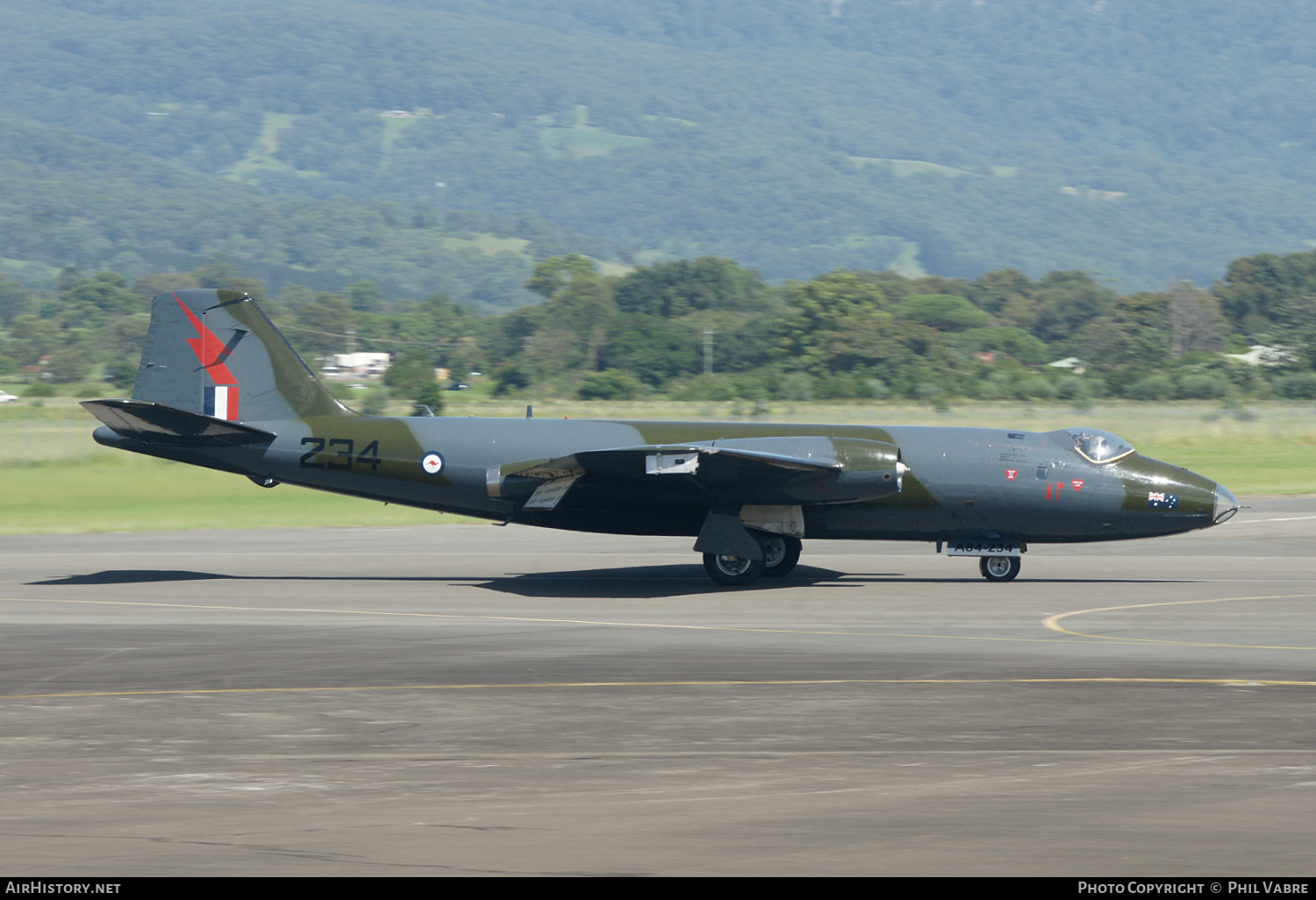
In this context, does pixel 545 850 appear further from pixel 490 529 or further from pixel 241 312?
pixel 490 529

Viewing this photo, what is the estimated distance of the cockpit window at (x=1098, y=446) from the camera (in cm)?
2459

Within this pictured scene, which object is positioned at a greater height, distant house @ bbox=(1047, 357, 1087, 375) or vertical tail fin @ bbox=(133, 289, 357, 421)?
distant house @ bbox=(1047, 357, 1087, 375)

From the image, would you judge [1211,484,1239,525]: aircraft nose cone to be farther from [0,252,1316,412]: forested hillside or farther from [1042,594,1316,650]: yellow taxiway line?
[0,252,1316,412]: forested hillside

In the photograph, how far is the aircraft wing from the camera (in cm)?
2323

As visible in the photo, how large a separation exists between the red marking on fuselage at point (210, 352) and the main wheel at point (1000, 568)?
49.0 feet

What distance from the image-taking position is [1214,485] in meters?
24.7

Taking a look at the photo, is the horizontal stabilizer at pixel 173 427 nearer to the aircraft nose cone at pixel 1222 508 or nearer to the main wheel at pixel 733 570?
the main wheel at pixel 733 570

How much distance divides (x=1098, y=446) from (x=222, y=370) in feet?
55.2

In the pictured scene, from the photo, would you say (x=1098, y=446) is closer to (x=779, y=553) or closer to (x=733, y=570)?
(x=779, y=553)

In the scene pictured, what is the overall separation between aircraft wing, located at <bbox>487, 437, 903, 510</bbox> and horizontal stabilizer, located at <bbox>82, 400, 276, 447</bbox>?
16.5ft

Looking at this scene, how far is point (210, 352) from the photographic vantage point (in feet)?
87.1

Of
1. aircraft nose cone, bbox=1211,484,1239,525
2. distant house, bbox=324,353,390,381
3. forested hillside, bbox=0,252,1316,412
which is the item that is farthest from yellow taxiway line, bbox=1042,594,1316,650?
distant house, bbox=324,353,390,381

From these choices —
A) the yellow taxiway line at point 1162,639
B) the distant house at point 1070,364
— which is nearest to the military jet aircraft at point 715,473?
the yellow taxiway line at point 1162,639

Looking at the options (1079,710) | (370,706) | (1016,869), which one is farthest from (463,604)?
(1016,869)
